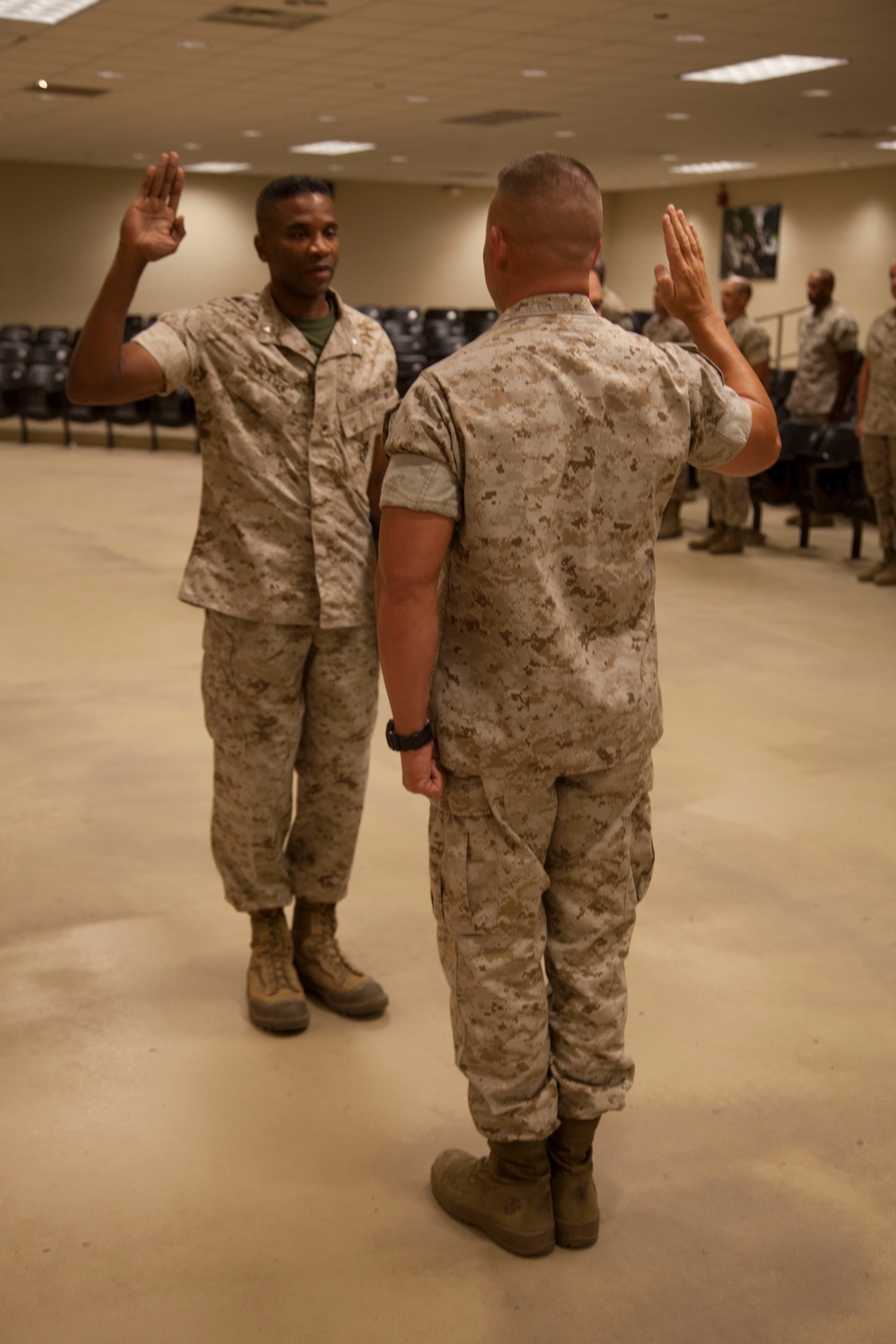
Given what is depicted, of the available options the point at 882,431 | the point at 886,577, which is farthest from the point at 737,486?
the point at 886,577

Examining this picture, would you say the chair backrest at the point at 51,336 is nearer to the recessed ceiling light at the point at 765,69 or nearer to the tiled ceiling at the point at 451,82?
the tiled ceiling at the point at 451,82

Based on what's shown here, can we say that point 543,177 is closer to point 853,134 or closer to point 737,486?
point 737,486

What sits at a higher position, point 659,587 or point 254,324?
point 254,324

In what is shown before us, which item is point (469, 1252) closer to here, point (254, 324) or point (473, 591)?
point (473, 591)

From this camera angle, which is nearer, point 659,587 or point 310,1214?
point 310,1214

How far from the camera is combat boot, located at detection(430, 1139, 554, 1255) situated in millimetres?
2057

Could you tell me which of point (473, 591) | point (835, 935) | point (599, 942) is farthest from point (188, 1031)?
point (835, 935)

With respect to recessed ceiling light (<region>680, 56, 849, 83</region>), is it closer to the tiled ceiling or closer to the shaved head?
the tiled ceiling

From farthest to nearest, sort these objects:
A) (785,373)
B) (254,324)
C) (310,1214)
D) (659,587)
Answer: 1. (785,373)
2. (659,587)
3. (254,324)
4. (310,1214)

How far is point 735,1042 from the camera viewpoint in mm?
2672

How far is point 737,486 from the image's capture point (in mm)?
7871

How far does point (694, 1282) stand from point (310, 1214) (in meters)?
0.60

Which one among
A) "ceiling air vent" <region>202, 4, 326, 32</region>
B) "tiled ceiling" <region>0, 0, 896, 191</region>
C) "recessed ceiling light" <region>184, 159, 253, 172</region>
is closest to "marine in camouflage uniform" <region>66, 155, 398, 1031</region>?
"tiled ceiling" <region>0, 0, 896, 191</region>

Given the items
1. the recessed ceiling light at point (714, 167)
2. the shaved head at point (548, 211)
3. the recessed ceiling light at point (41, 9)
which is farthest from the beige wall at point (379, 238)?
the shaved head at point (548, 211)
